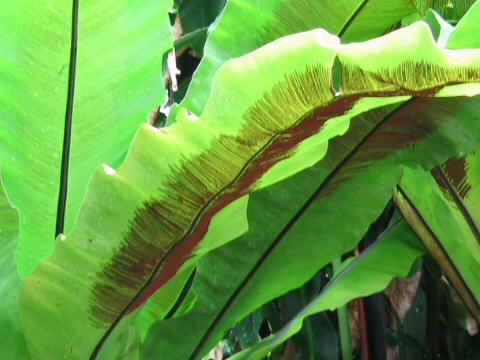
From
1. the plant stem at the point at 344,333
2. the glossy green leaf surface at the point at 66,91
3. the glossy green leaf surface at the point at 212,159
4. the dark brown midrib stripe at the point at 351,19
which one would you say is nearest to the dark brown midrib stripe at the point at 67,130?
the glossy green leaf surface at the point at 66,91

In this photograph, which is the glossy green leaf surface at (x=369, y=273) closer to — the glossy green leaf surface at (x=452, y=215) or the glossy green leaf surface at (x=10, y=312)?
the glossy green leaf surface at (x=452, y=215)

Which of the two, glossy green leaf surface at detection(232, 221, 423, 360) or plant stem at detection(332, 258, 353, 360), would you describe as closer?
→ glossy green leaf surface at detection(232, 221, 423, 360)

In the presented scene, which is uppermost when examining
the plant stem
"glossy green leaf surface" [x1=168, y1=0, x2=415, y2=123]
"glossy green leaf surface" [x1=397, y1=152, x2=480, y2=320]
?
"glossy green leaf surface" [x1=168, y1=0, x2=415, y2=123]

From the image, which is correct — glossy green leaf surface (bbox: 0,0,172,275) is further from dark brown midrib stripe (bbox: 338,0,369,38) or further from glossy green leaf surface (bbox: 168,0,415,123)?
dark brown midrib stripe (bbox: 338,0,369,38)

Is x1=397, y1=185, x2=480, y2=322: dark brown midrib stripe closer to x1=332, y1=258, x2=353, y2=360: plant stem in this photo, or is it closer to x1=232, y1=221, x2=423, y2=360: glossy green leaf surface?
x1=232, y1=221, x2=423, y2=360: glossy green leaf surface

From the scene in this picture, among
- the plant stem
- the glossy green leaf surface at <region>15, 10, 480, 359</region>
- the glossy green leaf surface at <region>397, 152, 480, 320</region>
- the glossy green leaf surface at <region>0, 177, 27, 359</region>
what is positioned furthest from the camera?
the plant stem

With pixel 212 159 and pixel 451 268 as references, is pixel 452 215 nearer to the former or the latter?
pixel 451 268

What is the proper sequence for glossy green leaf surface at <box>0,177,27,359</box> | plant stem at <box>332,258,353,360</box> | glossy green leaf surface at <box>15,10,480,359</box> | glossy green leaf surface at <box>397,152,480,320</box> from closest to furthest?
glossy green leaf surface at <box>15,10,480,359</box> → glossy green leaf surface at <box>0,177,27,359</box> → glossy green leaf surface at <box>397,152,480,320</box> → plant stem at <box>332,258,353,360</box>

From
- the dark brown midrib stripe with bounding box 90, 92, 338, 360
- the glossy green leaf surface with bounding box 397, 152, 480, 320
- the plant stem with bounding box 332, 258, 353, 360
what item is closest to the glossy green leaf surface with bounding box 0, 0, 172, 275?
the dark brown midrib stripe with bounding box 90, 92, 338, 360

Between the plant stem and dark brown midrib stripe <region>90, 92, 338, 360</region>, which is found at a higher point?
dark brown midrib stripe <region>90, 92, 338, 360</region>
